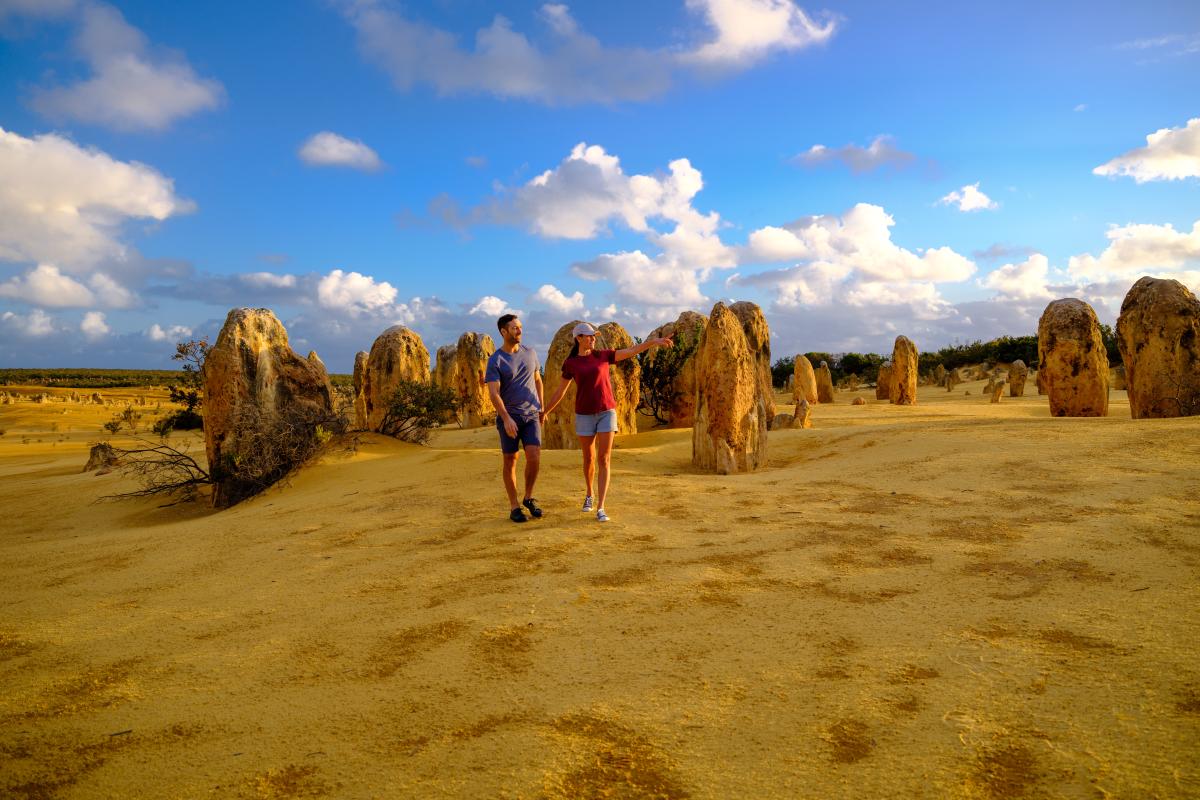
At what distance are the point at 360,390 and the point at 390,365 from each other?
8.04 feet

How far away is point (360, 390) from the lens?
1902 centimetres

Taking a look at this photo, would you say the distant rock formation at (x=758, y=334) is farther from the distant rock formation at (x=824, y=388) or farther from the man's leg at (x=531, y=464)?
the distant rock formation at (x=824, y=388)

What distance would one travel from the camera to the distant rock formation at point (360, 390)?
17.3 m

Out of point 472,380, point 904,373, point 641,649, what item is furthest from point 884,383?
point 641,649

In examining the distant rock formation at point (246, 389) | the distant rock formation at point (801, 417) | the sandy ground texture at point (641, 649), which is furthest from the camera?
the distant rock formation at point (801, 417)

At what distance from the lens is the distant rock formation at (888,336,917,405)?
21.2 metres

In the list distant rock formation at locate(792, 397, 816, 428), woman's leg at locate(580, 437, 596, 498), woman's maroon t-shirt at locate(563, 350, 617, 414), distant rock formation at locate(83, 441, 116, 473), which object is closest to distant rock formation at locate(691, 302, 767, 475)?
woman's leg at locate(580, 437, 596, 498)

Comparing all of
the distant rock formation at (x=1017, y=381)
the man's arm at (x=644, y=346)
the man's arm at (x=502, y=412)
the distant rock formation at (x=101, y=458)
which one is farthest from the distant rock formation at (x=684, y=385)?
the distant rock formation at (x=1017, y=381)

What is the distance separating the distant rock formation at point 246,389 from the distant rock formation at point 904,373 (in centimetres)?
1760

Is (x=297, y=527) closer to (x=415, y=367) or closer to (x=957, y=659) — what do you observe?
(x=957, y=659)

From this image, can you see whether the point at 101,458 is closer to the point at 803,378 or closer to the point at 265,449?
the point at 265,449

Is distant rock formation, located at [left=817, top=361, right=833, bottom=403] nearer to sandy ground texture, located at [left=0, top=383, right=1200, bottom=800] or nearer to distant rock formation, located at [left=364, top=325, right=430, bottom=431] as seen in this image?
distant rock formation, located at [left=364, top=325, right=430, bottom=431]

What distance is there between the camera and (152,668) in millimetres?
3125

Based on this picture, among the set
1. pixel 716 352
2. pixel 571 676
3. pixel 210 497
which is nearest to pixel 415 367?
pixel 210 497
